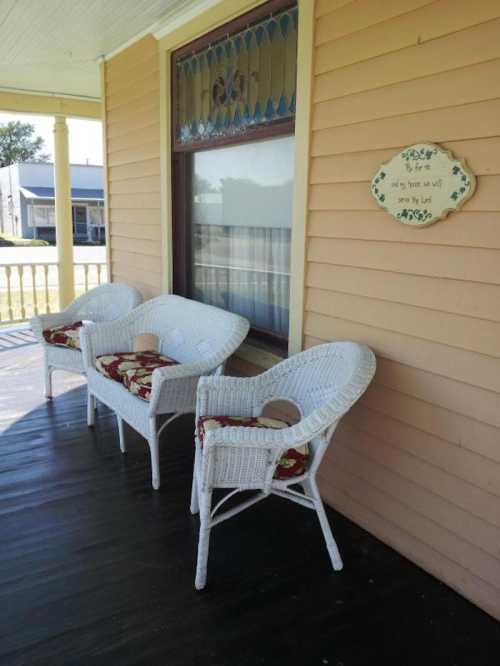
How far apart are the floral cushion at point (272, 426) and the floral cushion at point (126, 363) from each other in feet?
2.58

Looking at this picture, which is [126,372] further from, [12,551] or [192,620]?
[192,620]

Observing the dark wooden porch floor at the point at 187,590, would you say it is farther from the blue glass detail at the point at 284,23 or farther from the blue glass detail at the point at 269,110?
the blue glass detail at the point at 284,23

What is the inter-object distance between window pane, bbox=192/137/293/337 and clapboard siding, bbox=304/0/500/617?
457mm

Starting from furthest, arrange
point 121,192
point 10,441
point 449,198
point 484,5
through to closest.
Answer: point 121,192 → point 10,441 → point 449,198 → point 484,5

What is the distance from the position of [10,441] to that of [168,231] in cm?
170

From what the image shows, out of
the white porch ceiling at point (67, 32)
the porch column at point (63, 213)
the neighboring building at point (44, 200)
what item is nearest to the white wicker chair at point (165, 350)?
the white porch ceiling at point (67, 32)

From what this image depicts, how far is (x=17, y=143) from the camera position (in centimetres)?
3322

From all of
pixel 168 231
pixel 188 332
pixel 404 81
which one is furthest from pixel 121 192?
pixel 404 81

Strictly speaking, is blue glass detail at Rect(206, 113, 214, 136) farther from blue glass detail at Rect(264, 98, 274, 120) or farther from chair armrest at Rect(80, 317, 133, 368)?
chair armrest at Rect(80, 317, 133, 368)

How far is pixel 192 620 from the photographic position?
1.90 meters

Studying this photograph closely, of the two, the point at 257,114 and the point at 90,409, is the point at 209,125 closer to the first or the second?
the point at 257,114

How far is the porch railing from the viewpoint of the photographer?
640cm

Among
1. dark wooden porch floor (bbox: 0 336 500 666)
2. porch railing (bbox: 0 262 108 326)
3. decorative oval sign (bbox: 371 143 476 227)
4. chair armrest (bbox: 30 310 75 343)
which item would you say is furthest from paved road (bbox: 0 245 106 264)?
decorative oval sign (bbox: 371 143 476 227)

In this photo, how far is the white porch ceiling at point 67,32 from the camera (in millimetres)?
3418
